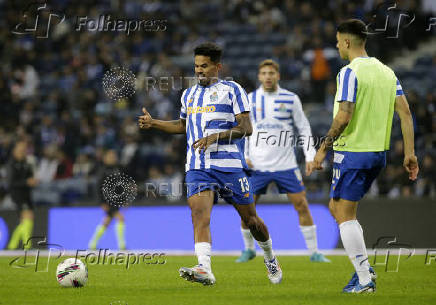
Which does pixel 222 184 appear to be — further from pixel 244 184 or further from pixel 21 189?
pixel 21 189

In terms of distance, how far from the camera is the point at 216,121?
724 centimetres

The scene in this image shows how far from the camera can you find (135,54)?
2014cm

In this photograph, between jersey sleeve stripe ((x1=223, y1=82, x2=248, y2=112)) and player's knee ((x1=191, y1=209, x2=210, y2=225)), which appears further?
jersey sleeve stripe ((x1=223, y1=82, x2=248, y2=112))

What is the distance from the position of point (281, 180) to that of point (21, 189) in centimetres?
588

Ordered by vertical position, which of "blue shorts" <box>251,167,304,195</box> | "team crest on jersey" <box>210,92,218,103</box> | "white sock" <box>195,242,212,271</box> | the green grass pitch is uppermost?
"team crest on jersey" <box>210,92,218,103</box>

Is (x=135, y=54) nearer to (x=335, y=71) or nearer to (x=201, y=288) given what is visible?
(x=335, y=71)

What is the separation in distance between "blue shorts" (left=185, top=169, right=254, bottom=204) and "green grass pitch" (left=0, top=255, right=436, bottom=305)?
2.90 feet

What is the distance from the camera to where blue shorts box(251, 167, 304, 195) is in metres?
10.4

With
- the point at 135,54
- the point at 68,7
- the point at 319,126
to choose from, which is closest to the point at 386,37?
the point at 319,126

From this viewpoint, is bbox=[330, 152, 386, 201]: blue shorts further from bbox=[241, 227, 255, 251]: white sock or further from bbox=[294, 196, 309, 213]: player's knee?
bbox=[241, 227, 255, 251]: white sock

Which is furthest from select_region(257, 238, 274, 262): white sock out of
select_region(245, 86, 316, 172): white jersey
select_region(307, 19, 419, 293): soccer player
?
select_region(245, 86, 316, 172): white jersey

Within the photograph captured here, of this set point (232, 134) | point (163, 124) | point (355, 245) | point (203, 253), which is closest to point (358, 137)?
point (355, 245)

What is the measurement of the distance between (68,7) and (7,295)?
658 inches

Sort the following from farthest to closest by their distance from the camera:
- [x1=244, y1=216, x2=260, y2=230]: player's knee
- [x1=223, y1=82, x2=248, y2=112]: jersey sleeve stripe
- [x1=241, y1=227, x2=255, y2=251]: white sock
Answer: [x1=241, y1=227, x2=255, y2=251]: white sock, [x1=244, y1=216, x2=260, y2=230]: player's knee, [x1=223, y1=82, x2=248, y2=112]: jersey sleeve stripe
